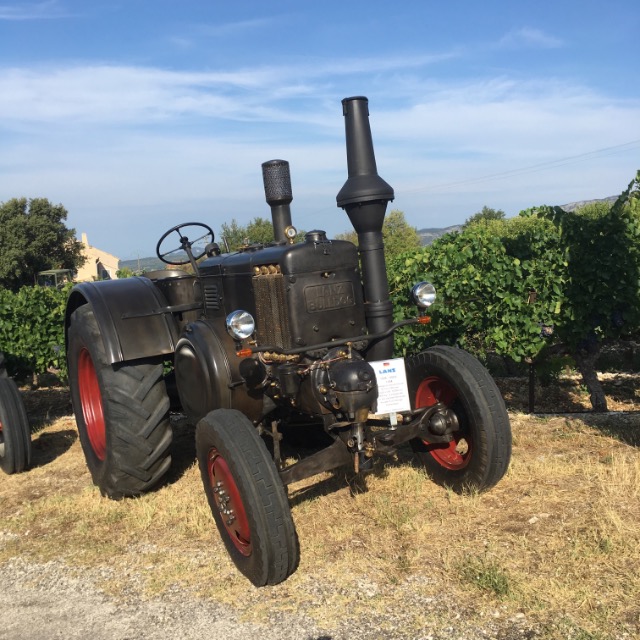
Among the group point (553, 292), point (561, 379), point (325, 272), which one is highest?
point (325, 272)

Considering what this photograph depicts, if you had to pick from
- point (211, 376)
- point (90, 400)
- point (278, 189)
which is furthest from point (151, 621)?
point (278, 189)

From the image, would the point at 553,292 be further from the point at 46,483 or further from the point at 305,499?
the point at 46,483

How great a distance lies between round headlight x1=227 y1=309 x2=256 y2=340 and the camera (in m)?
3.62

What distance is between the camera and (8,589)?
3.85m

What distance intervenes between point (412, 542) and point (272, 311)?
5.36 ft

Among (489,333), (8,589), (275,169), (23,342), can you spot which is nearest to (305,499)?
(8,589)

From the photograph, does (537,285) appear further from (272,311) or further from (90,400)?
(90,400)

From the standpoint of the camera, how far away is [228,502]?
12.4ft

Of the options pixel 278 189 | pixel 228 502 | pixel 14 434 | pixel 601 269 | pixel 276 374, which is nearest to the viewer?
pixel 228 502

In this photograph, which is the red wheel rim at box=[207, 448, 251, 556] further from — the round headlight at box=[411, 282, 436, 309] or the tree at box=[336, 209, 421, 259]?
the tree at box=[336, 209, 421, 259]

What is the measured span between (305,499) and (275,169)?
253cm

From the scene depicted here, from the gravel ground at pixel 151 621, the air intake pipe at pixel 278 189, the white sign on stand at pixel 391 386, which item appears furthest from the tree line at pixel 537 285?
the gravel ground at pixel 151 621

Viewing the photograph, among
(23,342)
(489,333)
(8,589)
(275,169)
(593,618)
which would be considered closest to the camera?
(593,618)

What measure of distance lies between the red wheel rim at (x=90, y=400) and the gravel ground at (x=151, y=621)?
172 centimetres
